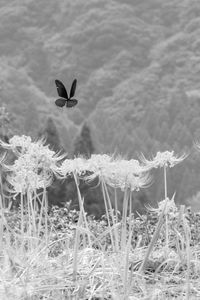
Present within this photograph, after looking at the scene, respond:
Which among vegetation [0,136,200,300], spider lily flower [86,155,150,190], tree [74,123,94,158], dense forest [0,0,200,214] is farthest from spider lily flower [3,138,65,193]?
dense forest [0,0,200,214]

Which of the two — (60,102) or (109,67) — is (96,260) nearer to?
(60,102)

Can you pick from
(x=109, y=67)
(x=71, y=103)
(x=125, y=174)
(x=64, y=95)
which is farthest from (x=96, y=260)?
(x=109, y=67)

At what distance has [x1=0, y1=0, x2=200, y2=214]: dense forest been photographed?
7951 centimetres

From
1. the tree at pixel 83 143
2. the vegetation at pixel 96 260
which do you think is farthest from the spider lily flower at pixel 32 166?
the tree at pixel 83 143

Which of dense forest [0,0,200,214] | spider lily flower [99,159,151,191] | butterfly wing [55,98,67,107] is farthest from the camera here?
dense forest [0,0,200,214]

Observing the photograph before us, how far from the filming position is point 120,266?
9.17ft

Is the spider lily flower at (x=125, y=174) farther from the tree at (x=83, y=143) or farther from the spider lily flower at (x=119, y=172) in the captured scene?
the tree at (x=83, y=143)

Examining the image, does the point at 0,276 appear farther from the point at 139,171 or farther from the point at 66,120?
the point at 66,120

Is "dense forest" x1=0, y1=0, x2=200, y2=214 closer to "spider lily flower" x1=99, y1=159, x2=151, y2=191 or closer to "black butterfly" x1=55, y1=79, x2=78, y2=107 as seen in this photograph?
"black butterfly" x1=55, y1=79, x2=78, y2=107

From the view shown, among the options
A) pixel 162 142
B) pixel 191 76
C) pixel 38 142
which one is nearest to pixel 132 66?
pixel 191 76

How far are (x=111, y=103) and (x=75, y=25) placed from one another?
26998 mm

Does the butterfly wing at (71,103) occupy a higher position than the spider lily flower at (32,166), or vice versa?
the butterfly wing at (71,103)

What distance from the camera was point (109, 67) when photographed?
109 meters

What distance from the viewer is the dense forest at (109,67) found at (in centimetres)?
7951
